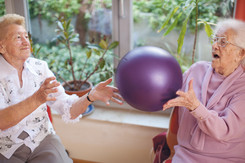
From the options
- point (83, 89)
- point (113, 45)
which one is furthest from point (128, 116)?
point (113, 45)

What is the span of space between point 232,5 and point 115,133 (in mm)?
1503

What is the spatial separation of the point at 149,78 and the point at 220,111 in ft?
1.83

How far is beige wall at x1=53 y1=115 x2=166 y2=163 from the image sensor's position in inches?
92.0

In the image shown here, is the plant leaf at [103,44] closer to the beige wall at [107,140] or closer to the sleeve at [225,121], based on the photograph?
the beige wall at [107,140]

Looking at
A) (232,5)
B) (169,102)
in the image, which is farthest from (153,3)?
(169,102)

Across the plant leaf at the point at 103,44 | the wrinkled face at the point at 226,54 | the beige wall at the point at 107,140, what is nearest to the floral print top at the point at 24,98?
the plant leaf at the point at 103,44

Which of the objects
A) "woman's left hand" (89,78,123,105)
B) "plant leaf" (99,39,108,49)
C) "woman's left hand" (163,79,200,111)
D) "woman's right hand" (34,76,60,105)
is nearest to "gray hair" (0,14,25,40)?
"woman's right hand" (34,76,60,105)

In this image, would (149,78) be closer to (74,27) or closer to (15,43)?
(15,43)

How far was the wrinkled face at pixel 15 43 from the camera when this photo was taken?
1.56 meters

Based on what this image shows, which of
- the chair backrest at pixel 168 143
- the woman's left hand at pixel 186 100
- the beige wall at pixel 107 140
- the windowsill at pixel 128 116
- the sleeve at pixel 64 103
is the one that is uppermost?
the woman's left hand at pixel 186 100

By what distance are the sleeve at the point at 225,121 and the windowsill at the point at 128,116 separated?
2.73ft

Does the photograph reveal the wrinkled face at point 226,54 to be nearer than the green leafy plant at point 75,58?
Yes

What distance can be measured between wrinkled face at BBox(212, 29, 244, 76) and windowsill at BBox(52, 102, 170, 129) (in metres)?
0.87

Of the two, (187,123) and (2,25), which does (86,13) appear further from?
(187,123)
